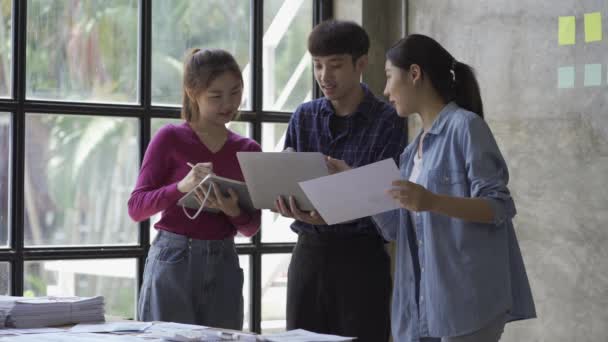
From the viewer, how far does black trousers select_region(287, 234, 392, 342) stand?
2676 millimetres

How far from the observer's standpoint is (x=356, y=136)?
274 cm

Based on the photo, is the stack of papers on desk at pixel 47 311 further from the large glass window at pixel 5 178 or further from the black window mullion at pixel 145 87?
the black window mullion at pixel 145 87

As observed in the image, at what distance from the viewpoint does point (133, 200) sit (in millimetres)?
2707

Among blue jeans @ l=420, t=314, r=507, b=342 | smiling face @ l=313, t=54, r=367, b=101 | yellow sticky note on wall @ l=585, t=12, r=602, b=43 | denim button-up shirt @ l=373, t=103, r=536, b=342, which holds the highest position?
yellow sticky note on wall @ l=585, t=12, r=602, b=43

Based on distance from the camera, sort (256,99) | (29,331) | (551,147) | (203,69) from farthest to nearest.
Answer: (256,99)
(551,147)
(203,69)
(29,331)

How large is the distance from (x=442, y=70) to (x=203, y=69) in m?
0.81

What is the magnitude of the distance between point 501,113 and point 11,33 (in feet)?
6.55

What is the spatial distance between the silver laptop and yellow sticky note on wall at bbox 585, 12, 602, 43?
4.33ft

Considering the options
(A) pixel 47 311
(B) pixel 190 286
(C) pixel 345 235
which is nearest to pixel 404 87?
(C) pixel 345 235

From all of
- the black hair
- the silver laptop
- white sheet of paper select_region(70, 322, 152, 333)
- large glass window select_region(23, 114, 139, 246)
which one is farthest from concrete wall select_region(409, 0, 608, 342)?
white sheet of paper select_region(70, 322, 152, 333)

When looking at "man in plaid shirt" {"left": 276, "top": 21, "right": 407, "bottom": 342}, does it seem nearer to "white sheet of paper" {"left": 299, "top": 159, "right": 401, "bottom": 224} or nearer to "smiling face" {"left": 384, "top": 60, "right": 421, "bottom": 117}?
"white sheet of paper" {"left": 299, "top": 159, "right": 401, "bottom": 224}

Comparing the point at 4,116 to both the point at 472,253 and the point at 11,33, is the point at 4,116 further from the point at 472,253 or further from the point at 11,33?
the point at 472,253

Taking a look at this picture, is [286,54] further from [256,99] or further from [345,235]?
[345,235]

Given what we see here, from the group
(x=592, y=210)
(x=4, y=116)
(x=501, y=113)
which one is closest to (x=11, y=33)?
(x=4, y=116)
